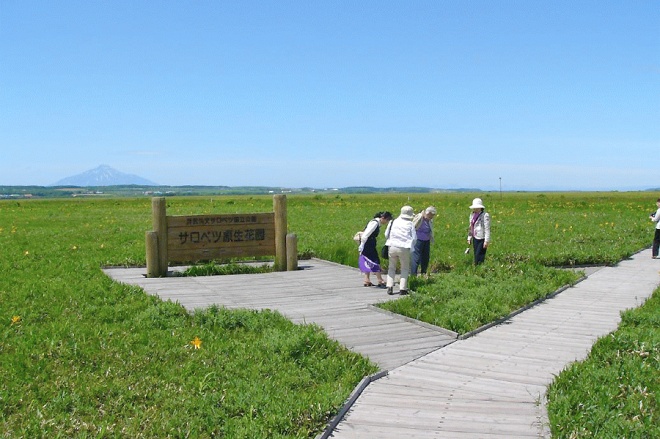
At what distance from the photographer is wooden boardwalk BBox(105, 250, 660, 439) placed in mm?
5988

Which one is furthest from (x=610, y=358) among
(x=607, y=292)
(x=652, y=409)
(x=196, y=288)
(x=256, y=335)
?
(x=196, y=288)

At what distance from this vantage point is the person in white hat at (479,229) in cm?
1476

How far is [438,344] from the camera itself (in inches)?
341

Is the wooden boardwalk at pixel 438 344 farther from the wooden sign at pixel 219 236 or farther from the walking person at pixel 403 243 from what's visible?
the wooden sign at pixel 219 236

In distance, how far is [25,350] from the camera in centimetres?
814

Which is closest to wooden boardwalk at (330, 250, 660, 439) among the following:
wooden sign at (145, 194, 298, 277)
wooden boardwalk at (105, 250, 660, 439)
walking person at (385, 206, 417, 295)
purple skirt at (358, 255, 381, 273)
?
wooden boardwalk at (105, 250, 660, 439)

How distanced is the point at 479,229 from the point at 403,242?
365 cm

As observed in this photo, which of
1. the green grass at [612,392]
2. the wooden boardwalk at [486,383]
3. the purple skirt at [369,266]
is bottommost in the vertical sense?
the wooden boardwalk at [486,383]

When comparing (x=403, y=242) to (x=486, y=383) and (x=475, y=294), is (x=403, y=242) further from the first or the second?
(x=486, y=383)

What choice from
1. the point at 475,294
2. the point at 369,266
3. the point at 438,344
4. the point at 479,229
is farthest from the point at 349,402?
the point at 479,229

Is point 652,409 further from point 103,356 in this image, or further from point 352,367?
point 103,356

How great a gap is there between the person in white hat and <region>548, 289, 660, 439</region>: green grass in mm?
6176

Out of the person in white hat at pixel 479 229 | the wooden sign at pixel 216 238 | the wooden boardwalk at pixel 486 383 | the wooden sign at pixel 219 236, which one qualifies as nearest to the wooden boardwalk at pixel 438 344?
the wooden boardwalk at pixel 486 383

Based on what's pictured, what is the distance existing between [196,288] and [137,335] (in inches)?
187
